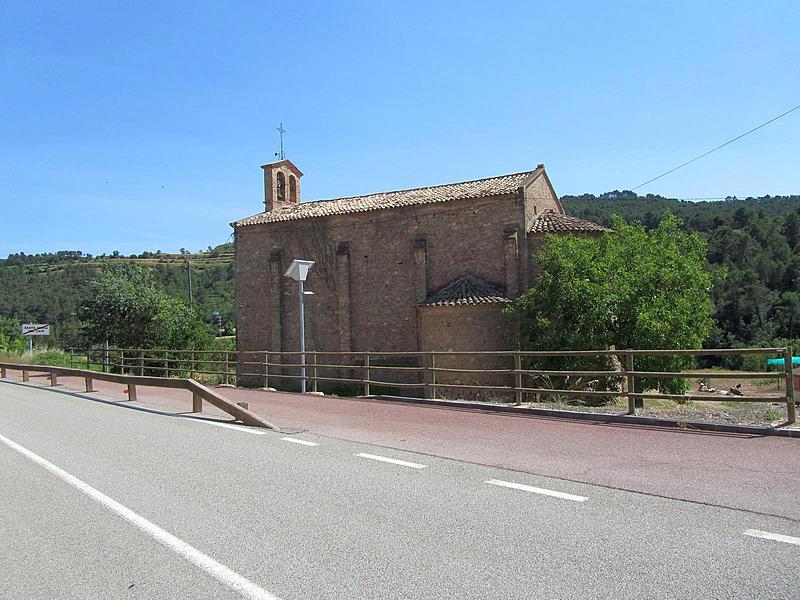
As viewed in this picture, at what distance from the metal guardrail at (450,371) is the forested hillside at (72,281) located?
37270 millimetres

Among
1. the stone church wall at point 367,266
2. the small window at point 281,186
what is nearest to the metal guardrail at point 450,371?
the stone church wall at point 367,266

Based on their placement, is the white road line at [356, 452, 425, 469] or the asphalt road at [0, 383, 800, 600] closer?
the asphalt road at [0, 383, 800, 600]

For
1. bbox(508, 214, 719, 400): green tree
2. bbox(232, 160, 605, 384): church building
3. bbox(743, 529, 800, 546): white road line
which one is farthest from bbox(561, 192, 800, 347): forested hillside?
bbox(743, 529, 800, 546): white road line

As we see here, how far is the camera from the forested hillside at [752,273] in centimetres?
6252

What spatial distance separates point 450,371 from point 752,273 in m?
59.5

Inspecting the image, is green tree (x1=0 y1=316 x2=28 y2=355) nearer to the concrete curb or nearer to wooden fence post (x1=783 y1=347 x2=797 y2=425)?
the concrete curb

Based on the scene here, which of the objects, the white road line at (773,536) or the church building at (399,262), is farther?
the church building at (399,262)

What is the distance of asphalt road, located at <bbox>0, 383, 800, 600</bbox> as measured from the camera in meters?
4.11

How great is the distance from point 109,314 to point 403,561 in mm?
33899

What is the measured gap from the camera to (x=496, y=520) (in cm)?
545

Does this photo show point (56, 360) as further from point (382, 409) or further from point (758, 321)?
point (758, 321)

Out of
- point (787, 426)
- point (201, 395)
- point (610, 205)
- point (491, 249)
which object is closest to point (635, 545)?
point (787, 426)

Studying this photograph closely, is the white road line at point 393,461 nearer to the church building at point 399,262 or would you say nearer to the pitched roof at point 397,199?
the church building at point 399,262

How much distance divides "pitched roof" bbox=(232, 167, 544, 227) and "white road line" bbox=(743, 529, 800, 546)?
19810 millimetres
